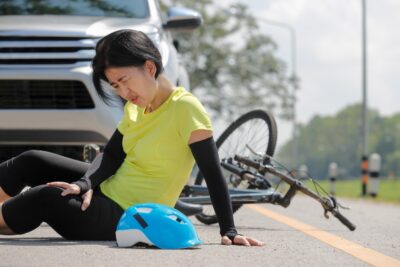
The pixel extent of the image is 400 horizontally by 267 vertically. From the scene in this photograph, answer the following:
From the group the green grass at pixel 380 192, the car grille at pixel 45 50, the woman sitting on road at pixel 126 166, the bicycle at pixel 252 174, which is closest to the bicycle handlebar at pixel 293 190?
the bicycle at pixel 252 174

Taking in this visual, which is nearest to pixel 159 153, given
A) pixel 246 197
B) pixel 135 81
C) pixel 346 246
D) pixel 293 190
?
pixel 135 81

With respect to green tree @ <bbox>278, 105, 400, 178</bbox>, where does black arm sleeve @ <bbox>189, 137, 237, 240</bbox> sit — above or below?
above

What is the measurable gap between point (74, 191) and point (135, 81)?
2.21 ft

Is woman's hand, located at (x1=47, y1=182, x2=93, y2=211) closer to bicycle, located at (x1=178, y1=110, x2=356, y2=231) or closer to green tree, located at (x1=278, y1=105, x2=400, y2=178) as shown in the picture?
bicycle, located at (x1=178, y1=110, x2=356, y2=231)

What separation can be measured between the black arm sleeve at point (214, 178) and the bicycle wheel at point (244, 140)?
2.63 metres

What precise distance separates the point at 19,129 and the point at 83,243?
2.36 m

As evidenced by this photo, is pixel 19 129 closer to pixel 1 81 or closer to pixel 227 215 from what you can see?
pixel 1 81

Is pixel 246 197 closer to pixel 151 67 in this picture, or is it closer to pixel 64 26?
pixel 64 26

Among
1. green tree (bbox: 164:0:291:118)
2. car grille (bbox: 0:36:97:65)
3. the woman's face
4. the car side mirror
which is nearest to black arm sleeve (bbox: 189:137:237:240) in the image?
the woman's face

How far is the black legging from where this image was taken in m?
5.88

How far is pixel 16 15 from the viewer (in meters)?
8.90

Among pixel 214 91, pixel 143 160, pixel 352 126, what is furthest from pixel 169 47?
pixel 352 126

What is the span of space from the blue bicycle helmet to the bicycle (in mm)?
1769

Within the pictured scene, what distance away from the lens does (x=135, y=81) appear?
5.70 metres
